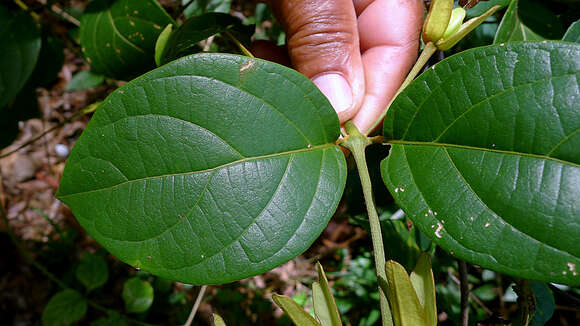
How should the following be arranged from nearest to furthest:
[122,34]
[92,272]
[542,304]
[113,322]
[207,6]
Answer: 1. [542,304]
2. [122,34]
3. [207,6]
4. [113,322]
5. [92,272]

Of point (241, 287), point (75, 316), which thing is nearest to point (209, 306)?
point (241, 287)

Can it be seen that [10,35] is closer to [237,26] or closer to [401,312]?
[237,26]

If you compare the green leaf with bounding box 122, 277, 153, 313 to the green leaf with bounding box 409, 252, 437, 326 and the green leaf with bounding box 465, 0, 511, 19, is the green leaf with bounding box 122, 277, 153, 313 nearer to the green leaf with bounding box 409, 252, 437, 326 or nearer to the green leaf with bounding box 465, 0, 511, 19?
the green leaf with bounding box 409, 252, 437, 326

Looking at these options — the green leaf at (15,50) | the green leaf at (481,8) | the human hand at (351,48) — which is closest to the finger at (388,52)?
the human hand at (351,48)

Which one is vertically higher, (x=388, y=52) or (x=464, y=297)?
(x=388, y=52)

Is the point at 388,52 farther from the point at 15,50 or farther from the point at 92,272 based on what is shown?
the point at 92,272

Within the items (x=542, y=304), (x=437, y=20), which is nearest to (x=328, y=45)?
(x=437, y=20)
